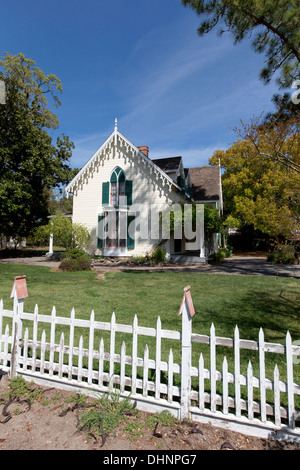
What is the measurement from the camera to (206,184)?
2520cm

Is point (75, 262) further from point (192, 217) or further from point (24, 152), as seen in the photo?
point (24, 152)

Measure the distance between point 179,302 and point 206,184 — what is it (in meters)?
19.4

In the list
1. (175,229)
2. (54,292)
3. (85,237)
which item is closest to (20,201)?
(85,237)

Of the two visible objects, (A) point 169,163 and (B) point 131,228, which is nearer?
(B) point 131,228

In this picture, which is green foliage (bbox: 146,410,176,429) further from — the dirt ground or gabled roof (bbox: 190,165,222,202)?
gabled roof (bbox: 190,165,222,202)

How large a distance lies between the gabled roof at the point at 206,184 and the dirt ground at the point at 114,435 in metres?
21.1

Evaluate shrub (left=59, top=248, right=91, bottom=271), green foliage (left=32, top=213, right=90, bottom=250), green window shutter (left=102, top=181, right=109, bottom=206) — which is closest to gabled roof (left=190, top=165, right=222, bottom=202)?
green window shutter (left=102, top=181, right=109, bottom=206)

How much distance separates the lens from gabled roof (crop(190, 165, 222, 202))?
23.5m

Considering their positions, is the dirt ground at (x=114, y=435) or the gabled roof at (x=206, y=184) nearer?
the dirt ground at (x=114, y=435)

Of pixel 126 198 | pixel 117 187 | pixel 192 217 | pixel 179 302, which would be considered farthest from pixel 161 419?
pixel 117 187

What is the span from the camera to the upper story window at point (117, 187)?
19.4 metres

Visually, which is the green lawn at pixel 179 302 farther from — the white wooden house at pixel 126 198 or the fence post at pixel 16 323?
the white wooden house at pixel 126 198

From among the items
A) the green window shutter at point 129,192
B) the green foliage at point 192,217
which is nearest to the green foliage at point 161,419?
the green foliage at point 192,217

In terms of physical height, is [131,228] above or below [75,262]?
above
